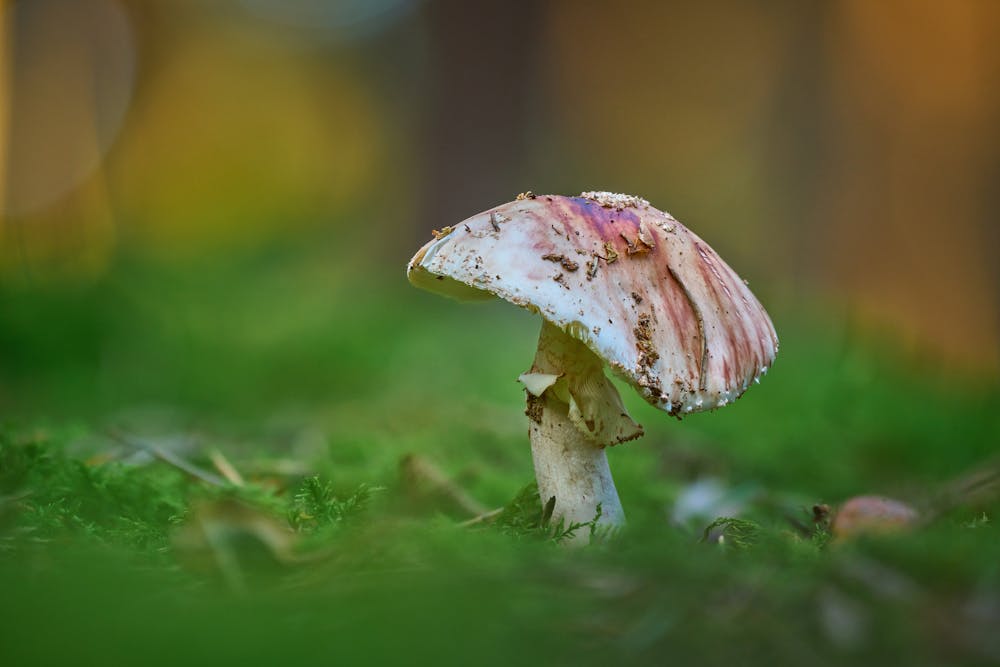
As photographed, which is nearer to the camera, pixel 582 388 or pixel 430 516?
pixel 582 388

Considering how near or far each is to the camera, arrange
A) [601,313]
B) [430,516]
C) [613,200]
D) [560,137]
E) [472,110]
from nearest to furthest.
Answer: [601,313], [613,200], [430,516], [472,110], [560,137]

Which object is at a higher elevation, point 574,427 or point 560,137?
point 560,137

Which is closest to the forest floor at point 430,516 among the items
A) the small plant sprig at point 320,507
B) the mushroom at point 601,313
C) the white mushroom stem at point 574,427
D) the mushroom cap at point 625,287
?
A: the small plant sprig at point 320,507

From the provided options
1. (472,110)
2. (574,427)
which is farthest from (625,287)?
(472,110)

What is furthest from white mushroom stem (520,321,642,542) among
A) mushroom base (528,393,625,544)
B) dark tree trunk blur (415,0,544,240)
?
dark tree trunk blur (415,0,544,240)

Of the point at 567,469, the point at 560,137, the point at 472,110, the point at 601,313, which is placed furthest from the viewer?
the point at 560,137

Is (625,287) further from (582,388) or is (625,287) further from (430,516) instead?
(430,516)

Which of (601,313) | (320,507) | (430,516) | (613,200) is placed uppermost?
(613,200)

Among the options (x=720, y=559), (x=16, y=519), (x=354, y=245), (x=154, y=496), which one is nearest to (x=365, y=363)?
(x=154, y=496)
